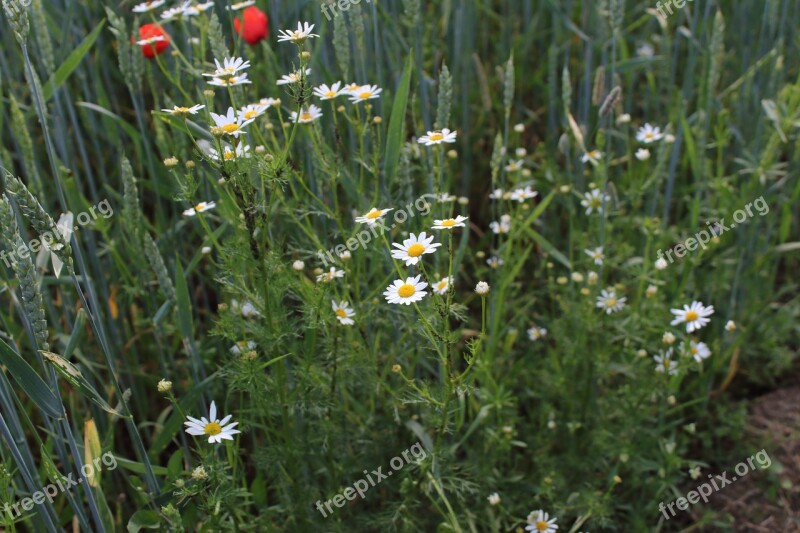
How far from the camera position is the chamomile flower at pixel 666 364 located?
1498mm

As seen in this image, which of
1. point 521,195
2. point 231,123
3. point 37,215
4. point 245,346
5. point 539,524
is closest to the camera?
point 37,215

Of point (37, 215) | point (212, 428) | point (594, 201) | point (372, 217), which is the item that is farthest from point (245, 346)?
point (594, 201)

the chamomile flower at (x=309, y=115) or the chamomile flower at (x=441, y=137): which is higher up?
the chamomile flower at (x=309, y=115)

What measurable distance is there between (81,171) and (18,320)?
1.79 ft

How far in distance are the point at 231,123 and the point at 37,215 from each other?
1.07ft

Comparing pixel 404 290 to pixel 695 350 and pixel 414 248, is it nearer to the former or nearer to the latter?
pixel 414 248

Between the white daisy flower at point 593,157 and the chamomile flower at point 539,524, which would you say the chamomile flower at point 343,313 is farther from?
the white daisy flower at point 593,157

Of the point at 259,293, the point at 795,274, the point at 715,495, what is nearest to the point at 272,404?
the point at 259,293

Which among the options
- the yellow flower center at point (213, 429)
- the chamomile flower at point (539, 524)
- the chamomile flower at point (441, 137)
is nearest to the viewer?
the yellow flower center at point (213, 429)

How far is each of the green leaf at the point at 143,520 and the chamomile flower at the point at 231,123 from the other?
0.58 m

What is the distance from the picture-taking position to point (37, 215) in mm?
948

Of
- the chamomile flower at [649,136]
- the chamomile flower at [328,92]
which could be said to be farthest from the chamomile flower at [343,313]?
the chamomile flower at [649,136]

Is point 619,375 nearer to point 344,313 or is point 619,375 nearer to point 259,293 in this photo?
point 344,313

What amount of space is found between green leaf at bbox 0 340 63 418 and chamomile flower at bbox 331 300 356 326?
1.39 ft
